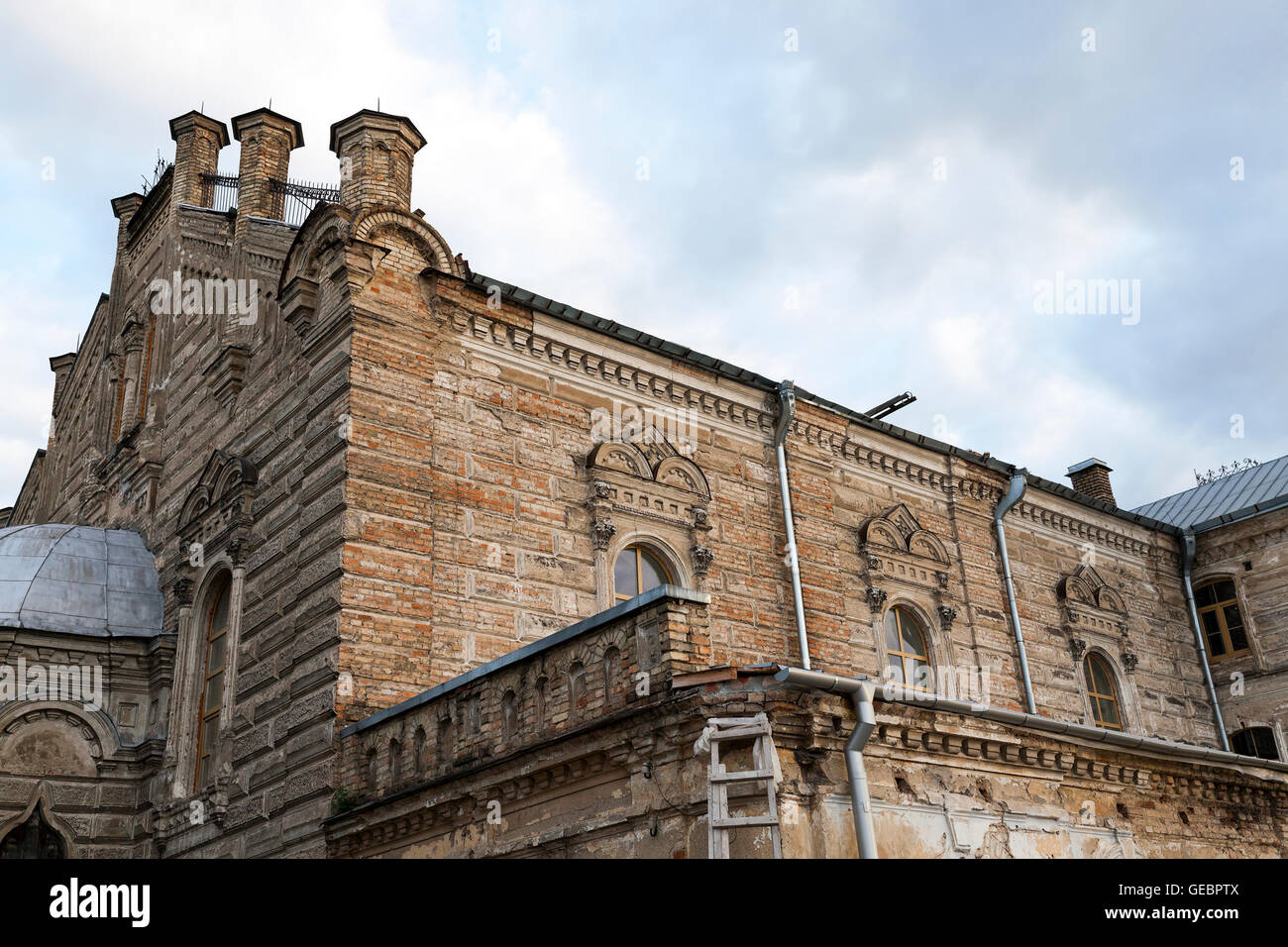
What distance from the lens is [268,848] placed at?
36.0ft

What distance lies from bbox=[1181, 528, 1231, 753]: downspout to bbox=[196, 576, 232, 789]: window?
16.4 meters

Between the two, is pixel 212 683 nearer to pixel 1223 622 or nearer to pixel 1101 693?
pixel 1101 693

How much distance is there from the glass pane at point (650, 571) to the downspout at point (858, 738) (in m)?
6.08

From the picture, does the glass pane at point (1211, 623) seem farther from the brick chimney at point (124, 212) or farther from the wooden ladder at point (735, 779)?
the brick chimney at point (124, 212)

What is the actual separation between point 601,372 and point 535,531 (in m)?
2.45

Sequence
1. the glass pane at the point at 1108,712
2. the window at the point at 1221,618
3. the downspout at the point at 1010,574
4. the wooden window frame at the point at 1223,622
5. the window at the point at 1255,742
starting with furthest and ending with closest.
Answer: the window at the point at 1221,618, the wooden window frame at the point at 1223,622, the window at the point at 1255,742, the glass pane at the point at 1108,712, the downspout at the point at 1010,574

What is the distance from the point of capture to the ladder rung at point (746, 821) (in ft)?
23.6

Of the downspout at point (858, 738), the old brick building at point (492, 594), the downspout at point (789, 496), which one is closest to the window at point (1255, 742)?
the old brick building at point (492, 594)

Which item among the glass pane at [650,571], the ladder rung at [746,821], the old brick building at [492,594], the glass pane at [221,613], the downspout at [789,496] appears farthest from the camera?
the downspout at [789,496]

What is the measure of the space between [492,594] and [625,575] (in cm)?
196

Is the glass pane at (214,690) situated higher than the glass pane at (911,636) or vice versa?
the glass pane at (911,636)

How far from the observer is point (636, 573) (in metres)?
13.6

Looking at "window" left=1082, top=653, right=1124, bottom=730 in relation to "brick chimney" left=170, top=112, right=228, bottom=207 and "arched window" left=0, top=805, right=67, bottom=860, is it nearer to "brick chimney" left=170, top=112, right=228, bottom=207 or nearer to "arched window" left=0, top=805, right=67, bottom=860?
"arched window" left=0, top=805, right=67, bottom=860
